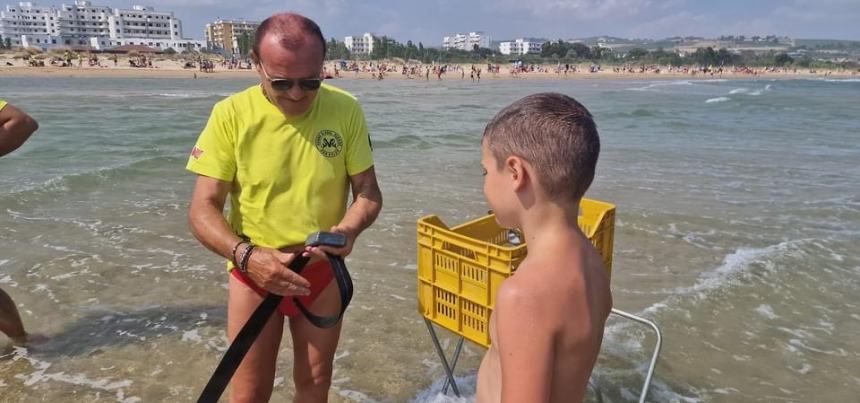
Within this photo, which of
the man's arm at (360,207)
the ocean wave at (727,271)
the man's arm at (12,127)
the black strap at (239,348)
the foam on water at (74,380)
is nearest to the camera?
the black strap at (239,348)

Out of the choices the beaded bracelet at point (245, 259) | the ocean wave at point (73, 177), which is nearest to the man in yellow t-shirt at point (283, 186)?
the beaded bracelet at point (245, 259)

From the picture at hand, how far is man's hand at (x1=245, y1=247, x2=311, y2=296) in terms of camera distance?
8.21 feet

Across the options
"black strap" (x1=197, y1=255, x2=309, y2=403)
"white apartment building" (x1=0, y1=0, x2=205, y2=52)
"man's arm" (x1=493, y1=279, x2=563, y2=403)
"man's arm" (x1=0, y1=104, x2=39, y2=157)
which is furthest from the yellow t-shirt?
"white apartment building" (x1=0, y1=0, x2=205, y2=52)

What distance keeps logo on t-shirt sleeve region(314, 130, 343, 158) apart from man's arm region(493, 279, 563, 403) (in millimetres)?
1450

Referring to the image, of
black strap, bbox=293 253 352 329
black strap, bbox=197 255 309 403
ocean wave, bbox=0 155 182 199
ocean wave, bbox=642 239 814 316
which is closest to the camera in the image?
black strap, bbox=197 255 309 403

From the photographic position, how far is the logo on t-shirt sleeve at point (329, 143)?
108 inches

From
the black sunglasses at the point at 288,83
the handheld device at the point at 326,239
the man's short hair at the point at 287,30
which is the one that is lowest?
the handheld device at the point at 326,239

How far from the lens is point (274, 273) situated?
250cm

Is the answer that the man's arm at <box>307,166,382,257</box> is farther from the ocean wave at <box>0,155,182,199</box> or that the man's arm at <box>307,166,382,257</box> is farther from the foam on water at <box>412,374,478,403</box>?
the ocean wave at <box>0,155,182,199</box>

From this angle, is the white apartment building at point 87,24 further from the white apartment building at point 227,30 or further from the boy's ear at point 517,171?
the boy's ear at point 517,171

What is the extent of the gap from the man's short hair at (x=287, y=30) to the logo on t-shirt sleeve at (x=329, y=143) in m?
0.43

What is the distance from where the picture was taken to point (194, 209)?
265 centimetres

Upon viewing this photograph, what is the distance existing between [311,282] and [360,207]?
1.39ft

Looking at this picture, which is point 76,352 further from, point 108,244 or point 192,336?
point 108,244
